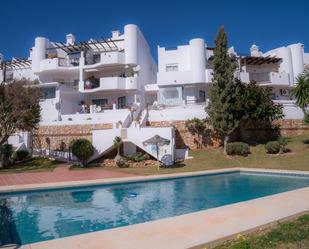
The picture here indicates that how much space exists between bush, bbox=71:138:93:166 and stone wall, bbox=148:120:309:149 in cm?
791

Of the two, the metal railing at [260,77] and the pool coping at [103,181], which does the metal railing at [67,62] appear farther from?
the pool coping at [103,181]

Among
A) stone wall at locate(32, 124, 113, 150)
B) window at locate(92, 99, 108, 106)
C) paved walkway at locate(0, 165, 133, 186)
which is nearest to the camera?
paved walkway at locate(0, 165, 133, 186)

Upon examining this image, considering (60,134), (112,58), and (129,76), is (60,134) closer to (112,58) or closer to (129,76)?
(112,58)

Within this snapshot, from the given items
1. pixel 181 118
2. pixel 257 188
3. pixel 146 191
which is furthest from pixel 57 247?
pixel 181 118

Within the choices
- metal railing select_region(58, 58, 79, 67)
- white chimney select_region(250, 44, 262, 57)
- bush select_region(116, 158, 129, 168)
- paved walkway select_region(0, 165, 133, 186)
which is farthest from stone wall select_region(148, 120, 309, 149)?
white chimney select_region(250, 44, 262, 57)

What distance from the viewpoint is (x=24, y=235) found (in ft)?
27.3

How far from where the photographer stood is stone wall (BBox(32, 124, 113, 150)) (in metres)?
29.4

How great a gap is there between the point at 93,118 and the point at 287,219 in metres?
25.0

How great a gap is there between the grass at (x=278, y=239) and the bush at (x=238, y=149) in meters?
18.4

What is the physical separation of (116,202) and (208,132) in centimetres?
1725

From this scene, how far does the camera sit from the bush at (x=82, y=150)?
79.1 feet

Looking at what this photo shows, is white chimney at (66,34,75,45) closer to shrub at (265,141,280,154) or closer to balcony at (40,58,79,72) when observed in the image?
balcony at (40,58,79,72)

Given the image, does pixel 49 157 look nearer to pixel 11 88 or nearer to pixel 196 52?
pixel 11 88

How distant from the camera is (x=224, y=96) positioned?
86.1 ft
